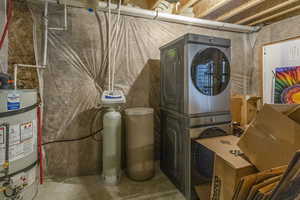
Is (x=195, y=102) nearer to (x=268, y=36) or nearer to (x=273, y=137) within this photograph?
(x=273, y=137)

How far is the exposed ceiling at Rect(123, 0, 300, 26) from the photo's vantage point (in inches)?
88.7

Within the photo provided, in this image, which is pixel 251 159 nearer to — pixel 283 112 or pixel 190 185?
pixel 283 112

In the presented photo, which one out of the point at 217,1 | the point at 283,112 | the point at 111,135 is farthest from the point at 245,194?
the point at 217,1

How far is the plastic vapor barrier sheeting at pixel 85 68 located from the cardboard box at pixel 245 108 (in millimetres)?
1352

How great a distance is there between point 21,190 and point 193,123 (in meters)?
1.88

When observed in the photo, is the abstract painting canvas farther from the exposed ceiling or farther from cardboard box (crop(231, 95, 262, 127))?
the exposed ceiling

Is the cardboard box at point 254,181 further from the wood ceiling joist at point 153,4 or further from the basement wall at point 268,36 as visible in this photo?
the basement wall at point 268,36

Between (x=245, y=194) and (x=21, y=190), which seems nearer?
(x=245, y=194)

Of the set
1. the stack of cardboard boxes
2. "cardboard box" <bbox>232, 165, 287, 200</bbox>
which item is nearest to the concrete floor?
the stack of cardboard boxes

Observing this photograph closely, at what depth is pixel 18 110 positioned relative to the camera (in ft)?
5.01

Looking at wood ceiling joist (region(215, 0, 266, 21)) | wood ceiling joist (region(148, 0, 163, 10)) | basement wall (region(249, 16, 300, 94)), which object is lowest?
basement wall (region(249, 16, 300, 94))

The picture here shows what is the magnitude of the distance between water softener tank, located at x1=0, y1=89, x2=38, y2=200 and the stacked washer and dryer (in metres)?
1.58

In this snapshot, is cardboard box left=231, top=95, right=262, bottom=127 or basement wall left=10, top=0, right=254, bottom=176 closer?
basement wall left=10, top=0, right=254, bottom=176

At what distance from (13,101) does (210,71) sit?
80.3 inches
